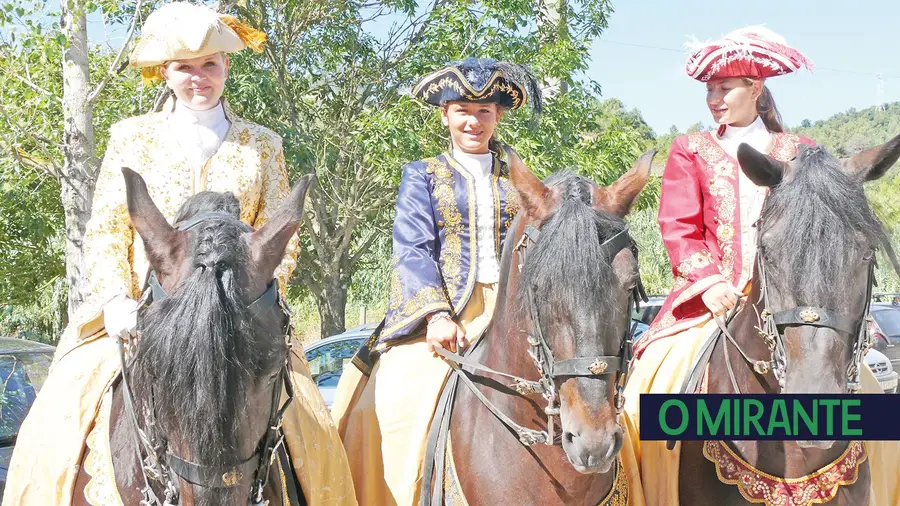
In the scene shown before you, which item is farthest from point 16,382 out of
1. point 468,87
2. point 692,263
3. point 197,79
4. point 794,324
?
point 794,324

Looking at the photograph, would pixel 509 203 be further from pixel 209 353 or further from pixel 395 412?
pixel 209 353

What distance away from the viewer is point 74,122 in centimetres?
965

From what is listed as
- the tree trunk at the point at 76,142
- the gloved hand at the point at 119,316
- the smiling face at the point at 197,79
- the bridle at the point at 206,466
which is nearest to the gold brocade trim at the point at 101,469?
the bridle at the point at 206,466

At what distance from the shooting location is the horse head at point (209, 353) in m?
2.59

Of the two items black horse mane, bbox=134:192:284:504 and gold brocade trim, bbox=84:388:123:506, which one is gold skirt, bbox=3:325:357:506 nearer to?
gold brocade trim, bbox=84:388:123:506

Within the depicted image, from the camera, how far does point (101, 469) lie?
3193mm

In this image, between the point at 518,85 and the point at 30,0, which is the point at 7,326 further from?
the point at 518,85

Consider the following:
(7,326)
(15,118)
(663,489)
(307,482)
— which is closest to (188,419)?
(307,482)

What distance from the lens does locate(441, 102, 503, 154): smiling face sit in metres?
4.51

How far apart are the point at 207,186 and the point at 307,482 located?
1419mm

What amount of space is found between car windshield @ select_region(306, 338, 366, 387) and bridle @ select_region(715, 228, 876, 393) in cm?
718

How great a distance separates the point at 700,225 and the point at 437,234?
1.35 meters

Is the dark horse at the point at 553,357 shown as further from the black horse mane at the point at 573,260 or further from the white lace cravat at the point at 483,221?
the white lace cravat at the point at 483,221

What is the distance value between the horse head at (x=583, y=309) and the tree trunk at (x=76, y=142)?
289 inches
